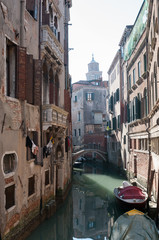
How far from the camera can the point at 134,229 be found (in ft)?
21.5

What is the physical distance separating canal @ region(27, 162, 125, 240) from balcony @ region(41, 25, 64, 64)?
6.56m

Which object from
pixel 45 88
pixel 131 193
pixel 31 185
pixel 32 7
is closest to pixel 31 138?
pixel 31 185

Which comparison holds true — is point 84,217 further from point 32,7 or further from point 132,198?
point 32,7

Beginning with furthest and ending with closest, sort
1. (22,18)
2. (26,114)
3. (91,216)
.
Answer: (91,216), (26,114), (22,18)

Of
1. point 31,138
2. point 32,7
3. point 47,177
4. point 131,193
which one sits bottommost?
point 131,193

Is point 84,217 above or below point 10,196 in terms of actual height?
below

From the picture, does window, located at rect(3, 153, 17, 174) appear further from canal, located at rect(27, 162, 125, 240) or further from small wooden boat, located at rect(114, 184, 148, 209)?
small wooden boat, located at rect(114, 184, 148, 209)

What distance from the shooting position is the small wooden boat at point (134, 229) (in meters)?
6.23

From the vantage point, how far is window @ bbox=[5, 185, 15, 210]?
6.79 m

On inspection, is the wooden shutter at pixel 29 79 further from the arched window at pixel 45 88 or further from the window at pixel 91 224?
the window at pixel 91 224

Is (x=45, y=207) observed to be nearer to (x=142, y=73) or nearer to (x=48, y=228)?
(x=48, y=228)

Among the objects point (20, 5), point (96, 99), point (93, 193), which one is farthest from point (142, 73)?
point (96, 99)

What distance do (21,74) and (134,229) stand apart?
527cm

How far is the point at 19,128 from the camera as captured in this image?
7637 mm
